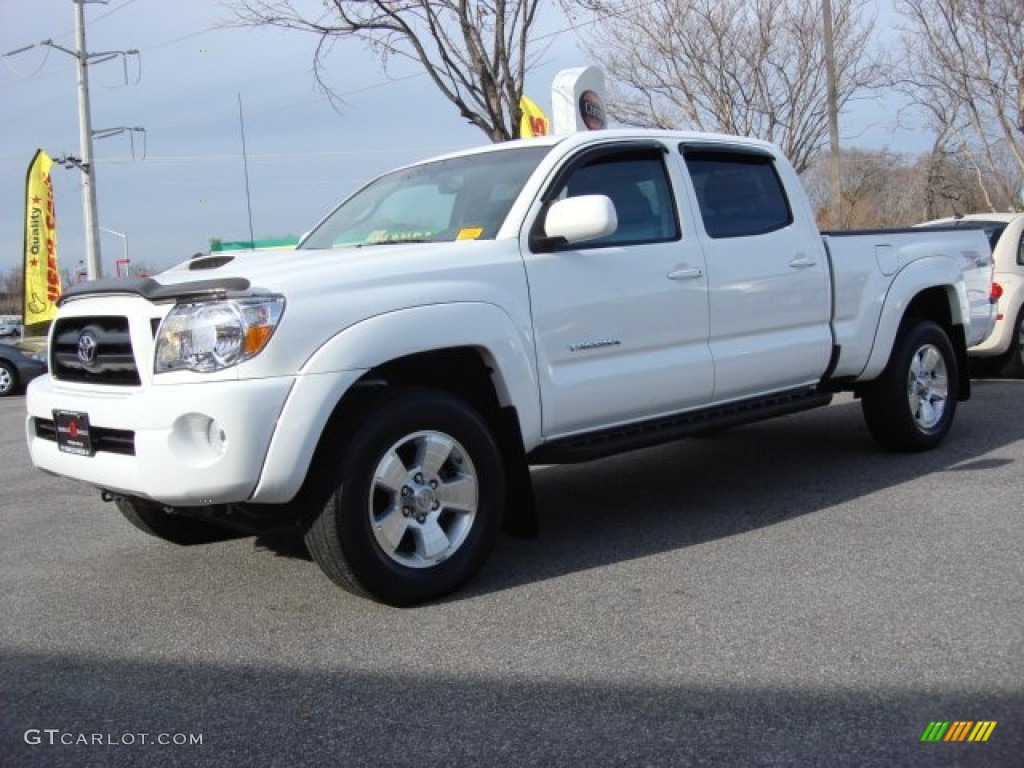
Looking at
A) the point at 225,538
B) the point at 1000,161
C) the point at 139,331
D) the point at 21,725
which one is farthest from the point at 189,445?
the point at 1000,161

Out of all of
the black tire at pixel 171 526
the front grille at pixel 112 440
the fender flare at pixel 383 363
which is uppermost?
the fender flare at pixel 383 363

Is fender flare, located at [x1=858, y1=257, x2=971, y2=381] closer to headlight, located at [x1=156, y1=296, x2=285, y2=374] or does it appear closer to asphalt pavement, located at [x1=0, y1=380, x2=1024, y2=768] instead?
asphalt pavement, located at [x1=0, y1=380, x2=1024, y2=768]

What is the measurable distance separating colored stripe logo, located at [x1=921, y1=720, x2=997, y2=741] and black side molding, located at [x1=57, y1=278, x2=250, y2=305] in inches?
103

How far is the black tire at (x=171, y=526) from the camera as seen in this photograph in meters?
4.79

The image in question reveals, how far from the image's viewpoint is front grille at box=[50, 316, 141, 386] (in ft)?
13.0

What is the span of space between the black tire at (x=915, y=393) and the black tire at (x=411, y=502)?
10.3ft

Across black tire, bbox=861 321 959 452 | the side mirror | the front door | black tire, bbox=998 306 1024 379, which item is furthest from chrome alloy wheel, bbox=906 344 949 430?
black tire, bbox=998 306 1024 379

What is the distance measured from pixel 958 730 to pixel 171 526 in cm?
353

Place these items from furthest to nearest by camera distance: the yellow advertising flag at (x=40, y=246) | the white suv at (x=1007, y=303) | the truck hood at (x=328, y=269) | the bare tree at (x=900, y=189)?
the bare tree at (x=900, y=189) → the yellow advertising flag at (x=40, y=246) → the white suv at (x=1007, y=303) → the truck hood at (x=328, y=269)

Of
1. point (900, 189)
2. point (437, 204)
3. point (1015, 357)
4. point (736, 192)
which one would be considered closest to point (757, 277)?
point (736, 192)

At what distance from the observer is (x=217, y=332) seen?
3.64 m

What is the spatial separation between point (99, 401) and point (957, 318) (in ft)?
17.8

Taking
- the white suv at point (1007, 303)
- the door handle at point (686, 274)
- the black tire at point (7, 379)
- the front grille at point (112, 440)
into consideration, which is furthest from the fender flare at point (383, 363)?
the black tire at point (7, 379)

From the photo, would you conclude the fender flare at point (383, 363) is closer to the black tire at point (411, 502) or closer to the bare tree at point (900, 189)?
the black tire at point (411, 502)
